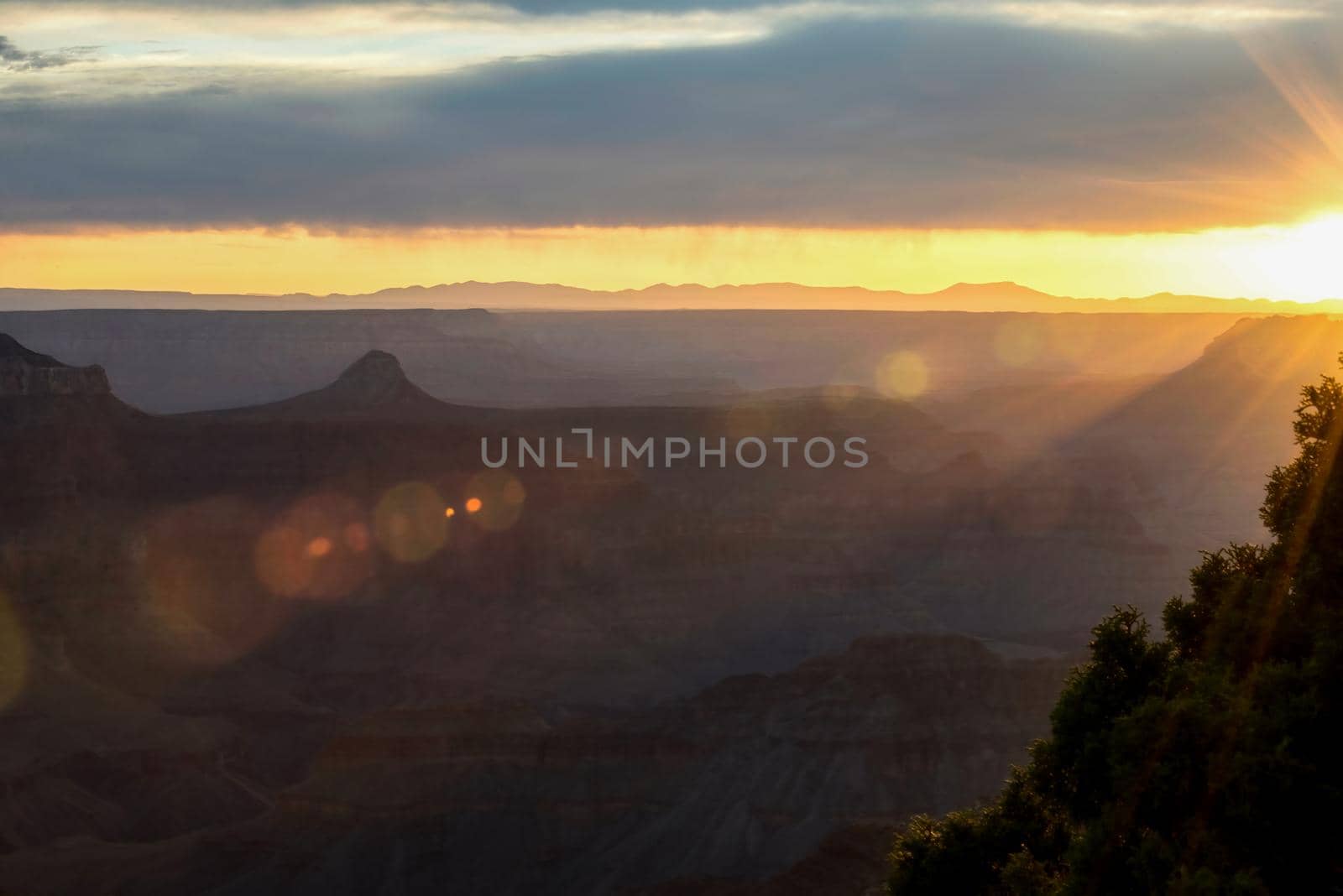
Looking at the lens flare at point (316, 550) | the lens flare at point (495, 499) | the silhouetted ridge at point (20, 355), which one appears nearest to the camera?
the silhouetted ridge at point (20, 355)

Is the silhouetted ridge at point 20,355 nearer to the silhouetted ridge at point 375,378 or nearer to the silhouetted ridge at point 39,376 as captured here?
the silhouetted ridge at point 39,376

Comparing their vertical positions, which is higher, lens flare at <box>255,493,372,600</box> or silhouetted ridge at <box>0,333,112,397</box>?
silhouetted ridge at <box>0,333,112,397</box>

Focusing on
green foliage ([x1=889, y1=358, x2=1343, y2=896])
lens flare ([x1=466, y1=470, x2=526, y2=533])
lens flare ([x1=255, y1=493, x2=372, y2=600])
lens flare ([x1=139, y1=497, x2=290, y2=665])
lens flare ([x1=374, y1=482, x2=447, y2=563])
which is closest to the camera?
green foliage ([x1=889, y1=358, x2=1343, y2=896])

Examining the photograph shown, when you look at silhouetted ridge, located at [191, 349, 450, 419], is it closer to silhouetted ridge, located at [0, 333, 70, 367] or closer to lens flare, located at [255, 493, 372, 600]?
lens flare, located at [255, 493, 372, 600]

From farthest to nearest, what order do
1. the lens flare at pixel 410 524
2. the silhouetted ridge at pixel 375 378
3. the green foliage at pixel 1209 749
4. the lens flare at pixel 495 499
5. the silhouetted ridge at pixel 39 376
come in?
the silhouetted ridge at pixel 375 378 → the lens flare at pixel 495 499 → the lens flare at pixel 410 524 → the silhouetted ridge at pixel 39 376 → the green foliage at pixel 1209 749

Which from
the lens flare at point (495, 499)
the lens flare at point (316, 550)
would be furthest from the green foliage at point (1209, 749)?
the lens flare at point (495, 499)

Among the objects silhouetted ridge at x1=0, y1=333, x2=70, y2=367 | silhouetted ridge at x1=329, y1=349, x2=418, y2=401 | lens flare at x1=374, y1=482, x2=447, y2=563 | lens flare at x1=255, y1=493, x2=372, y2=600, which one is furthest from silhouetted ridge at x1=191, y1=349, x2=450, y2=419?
silhouetted ridge at x1=0, y1=333, x2=70, y2=367

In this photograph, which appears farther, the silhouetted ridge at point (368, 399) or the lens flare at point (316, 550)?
the silhouetted ridge at point (368, 399)

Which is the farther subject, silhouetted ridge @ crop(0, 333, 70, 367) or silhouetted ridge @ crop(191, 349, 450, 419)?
silhouetted ridge @ crop(191, 349, 450, 419)
